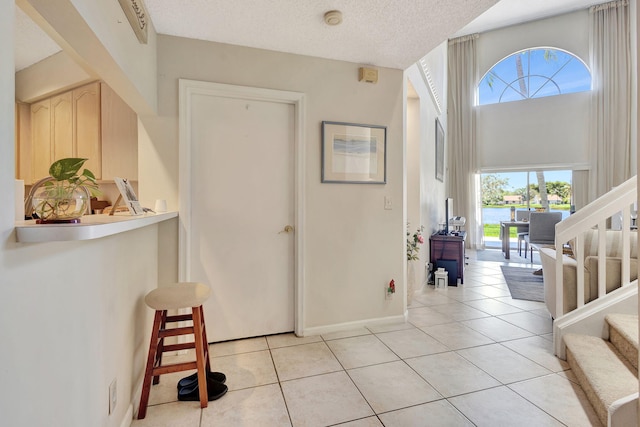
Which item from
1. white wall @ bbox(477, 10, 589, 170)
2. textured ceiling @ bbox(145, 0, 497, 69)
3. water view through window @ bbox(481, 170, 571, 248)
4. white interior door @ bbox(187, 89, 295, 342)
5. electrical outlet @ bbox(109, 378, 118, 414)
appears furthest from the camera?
water view through window @ bbox(481, 170, 571, 248)

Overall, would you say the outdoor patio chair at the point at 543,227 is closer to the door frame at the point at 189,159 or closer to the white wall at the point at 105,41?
the door frame at the point at 189,159

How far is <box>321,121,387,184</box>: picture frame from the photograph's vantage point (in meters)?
2.67

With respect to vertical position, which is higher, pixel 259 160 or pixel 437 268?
pixel 259 160

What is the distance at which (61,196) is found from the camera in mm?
936

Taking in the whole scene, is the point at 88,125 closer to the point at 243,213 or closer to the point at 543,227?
the point at 243,213

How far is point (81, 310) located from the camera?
1.09m

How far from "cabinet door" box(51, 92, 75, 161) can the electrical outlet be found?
93.0 inches

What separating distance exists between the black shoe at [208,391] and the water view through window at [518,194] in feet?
24.4

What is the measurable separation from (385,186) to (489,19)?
6681 millimetres

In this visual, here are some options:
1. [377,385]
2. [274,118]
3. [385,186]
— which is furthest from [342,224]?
[377,385]

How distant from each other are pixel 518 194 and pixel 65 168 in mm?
8638

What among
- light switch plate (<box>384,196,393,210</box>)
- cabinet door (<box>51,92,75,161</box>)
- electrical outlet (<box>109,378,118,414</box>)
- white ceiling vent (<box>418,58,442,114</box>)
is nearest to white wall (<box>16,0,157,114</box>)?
cabinet door (<box>51,92,75,161</box>)

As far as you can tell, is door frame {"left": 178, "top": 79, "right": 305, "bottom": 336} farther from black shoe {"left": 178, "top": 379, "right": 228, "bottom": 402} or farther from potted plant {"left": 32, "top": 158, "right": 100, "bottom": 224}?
potted plant {"left": 32, "top": 158, "right": 100, "bottom": 224}

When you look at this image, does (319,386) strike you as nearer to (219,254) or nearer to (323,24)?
(219,254)
